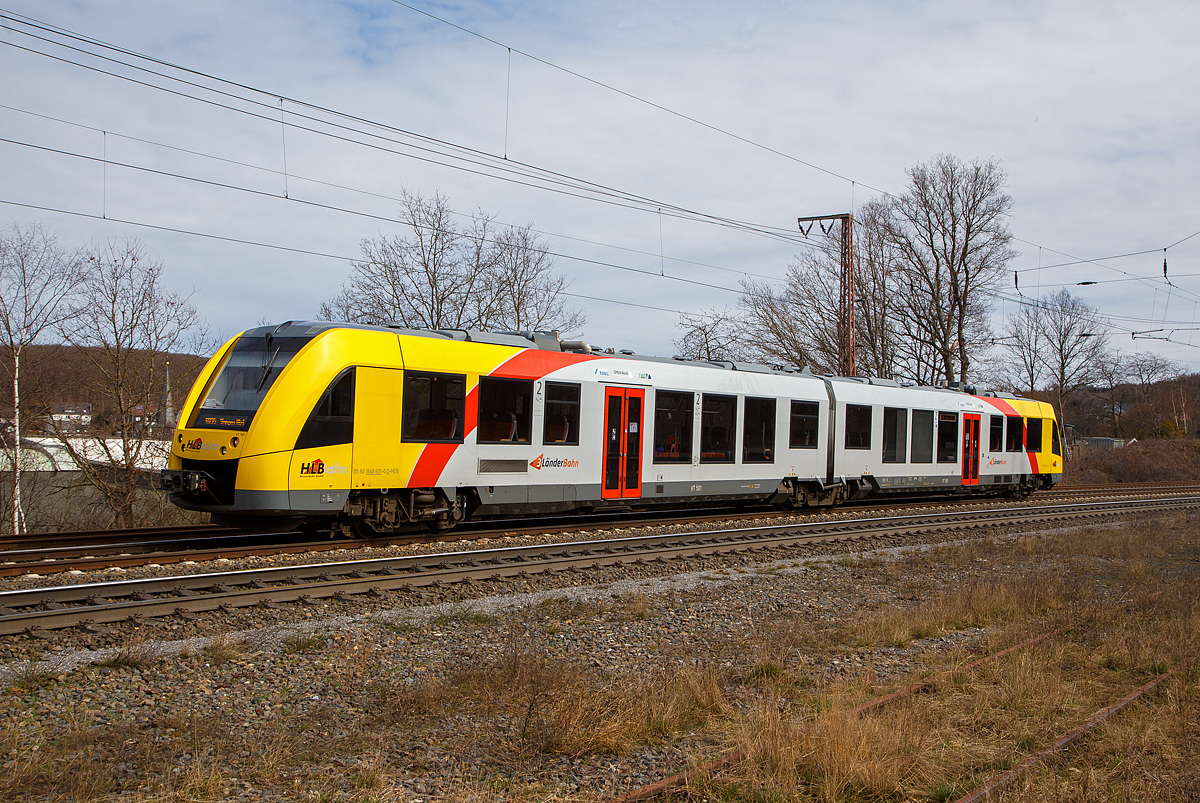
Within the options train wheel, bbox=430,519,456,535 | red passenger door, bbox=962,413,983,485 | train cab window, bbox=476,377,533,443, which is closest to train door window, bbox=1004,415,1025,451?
red passenger door, bbox=962,413,983,485

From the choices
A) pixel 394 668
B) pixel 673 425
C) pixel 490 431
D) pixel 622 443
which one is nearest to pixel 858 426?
pixel 673 425

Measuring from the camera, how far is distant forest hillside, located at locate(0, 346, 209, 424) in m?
18.9

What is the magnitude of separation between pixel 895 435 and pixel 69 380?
2049cm

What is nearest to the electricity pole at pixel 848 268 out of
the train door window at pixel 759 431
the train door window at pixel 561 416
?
the train door window at pixel 759 431

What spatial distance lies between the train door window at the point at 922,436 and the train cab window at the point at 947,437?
1.28ft

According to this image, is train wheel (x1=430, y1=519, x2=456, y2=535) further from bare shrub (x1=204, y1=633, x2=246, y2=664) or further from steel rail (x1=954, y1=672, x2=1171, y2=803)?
steel rail (x1=954, y1=672, x2=1171, y2=803)

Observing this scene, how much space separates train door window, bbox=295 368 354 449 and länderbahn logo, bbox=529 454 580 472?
335 cm

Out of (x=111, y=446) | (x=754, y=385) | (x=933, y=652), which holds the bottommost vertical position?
(x=933, y=652)

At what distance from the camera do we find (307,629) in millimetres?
7262

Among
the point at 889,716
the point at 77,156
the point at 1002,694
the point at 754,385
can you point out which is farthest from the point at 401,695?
the point at 754,385

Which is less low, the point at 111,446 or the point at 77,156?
the point at 77,156

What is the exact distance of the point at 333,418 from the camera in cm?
1120

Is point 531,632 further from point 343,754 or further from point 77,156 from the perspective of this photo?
point 77,156

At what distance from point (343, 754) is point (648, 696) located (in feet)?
6.70
